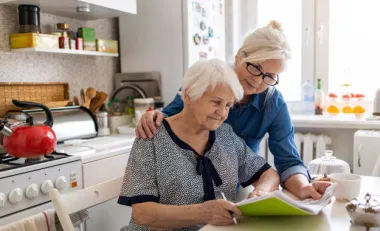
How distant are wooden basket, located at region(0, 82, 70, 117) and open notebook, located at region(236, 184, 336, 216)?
164 centimetres

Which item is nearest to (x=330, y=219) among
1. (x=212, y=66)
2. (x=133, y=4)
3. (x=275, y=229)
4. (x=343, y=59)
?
(x=275, y=229)

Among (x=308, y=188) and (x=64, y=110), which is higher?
(x=64, y=110)

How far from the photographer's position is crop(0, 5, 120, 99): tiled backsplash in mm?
2184

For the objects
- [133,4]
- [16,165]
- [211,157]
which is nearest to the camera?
[211,157]

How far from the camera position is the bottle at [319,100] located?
2.98 meters

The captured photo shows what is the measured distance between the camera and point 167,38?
9.01 ft

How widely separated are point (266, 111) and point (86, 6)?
1.36 m

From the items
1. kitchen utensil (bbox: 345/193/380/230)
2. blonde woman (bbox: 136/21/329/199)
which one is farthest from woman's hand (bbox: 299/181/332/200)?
kitchen utensil (bbox: 345/193/380/230)

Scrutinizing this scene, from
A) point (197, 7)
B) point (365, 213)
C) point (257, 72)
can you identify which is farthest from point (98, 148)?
point (365, 213)

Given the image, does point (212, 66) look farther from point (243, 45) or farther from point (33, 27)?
point (33, 27)

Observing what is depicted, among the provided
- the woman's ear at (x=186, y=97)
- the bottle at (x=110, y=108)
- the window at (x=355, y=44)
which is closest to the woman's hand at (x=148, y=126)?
the woman's ear at (x=186, y=97)

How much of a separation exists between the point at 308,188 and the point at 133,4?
1855 mm

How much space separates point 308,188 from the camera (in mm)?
1244

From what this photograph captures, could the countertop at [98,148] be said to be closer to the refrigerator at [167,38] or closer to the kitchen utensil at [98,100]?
the kitchen utensil at [98,100]
